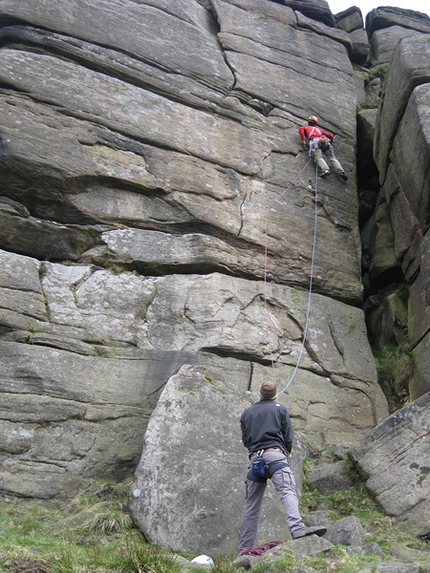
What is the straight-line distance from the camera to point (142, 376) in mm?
9852

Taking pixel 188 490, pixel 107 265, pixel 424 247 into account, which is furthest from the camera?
pixel 424 247

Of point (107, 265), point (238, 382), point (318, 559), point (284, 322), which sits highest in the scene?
point (107, 265)

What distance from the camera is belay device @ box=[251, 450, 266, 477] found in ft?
21.9

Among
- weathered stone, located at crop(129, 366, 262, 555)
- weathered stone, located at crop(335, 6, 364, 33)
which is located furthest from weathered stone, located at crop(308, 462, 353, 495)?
weathered stone, located at crop(335, 6, 364, 33)

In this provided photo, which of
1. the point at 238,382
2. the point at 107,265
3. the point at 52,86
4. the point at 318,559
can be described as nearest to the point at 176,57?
the point at 52,86

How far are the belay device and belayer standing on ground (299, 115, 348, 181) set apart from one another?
8820 mm

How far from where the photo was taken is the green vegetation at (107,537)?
18.6 feet

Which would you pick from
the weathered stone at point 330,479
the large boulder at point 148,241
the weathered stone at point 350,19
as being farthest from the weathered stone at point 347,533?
the weathered stone at point 350,19

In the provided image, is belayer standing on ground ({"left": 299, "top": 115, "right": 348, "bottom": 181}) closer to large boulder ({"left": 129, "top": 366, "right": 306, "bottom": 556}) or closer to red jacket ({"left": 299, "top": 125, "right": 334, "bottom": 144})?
red jacket ({"left": 299, "top": 125, "right": 334, "bottom": 144})

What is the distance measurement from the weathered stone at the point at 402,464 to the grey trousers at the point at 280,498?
5.97ft

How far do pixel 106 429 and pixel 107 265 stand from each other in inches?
125

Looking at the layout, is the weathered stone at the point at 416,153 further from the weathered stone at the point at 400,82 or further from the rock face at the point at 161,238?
the weathered stone at the point at 400,82

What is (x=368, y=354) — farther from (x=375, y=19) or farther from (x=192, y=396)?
(x=375, y=19)

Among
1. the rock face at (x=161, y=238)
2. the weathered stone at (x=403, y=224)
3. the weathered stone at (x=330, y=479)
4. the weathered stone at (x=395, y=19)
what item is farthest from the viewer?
the weathered stone at (x=395, y=19)
